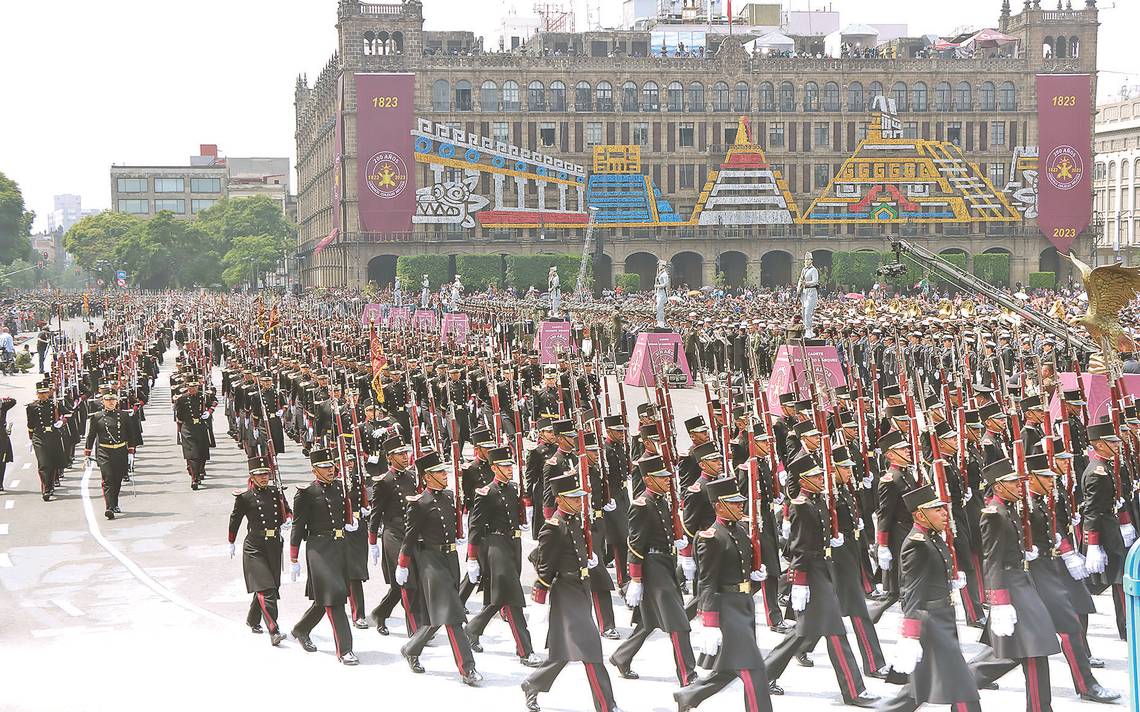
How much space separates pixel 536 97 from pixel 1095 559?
228 feet

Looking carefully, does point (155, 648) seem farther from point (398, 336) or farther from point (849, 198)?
point (849, 198)

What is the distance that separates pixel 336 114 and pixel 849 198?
29570 mm

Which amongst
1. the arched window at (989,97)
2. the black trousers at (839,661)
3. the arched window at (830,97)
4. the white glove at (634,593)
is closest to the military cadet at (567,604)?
the white glove at (634,593)

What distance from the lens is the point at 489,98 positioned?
76688 millimetres

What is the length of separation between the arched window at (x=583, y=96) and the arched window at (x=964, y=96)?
21.1 meters

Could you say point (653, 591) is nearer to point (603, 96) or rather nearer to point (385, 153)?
point (385, 153)

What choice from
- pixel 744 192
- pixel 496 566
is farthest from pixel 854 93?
pixel 496 566

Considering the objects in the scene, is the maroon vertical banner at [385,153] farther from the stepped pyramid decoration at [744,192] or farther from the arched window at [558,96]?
the stepped pyramid decoration at [744,192]

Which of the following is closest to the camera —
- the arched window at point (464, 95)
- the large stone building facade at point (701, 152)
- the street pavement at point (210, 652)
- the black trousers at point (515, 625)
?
the street pavement at point (210, 652)

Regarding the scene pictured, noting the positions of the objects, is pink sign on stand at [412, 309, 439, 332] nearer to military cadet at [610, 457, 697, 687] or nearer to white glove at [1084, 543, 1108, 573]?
military cadet at [610, 457, 697, 687]

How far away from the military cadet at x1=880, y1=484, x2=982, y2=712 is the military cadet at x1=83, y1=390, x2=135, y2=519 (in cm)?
1148

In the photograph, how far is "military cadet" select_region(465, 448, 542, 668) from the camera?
9.83 metres

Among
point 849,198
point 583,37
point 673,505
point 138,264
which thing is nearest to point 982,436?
point 673,505

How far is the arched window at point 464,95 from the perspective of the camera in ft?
250
